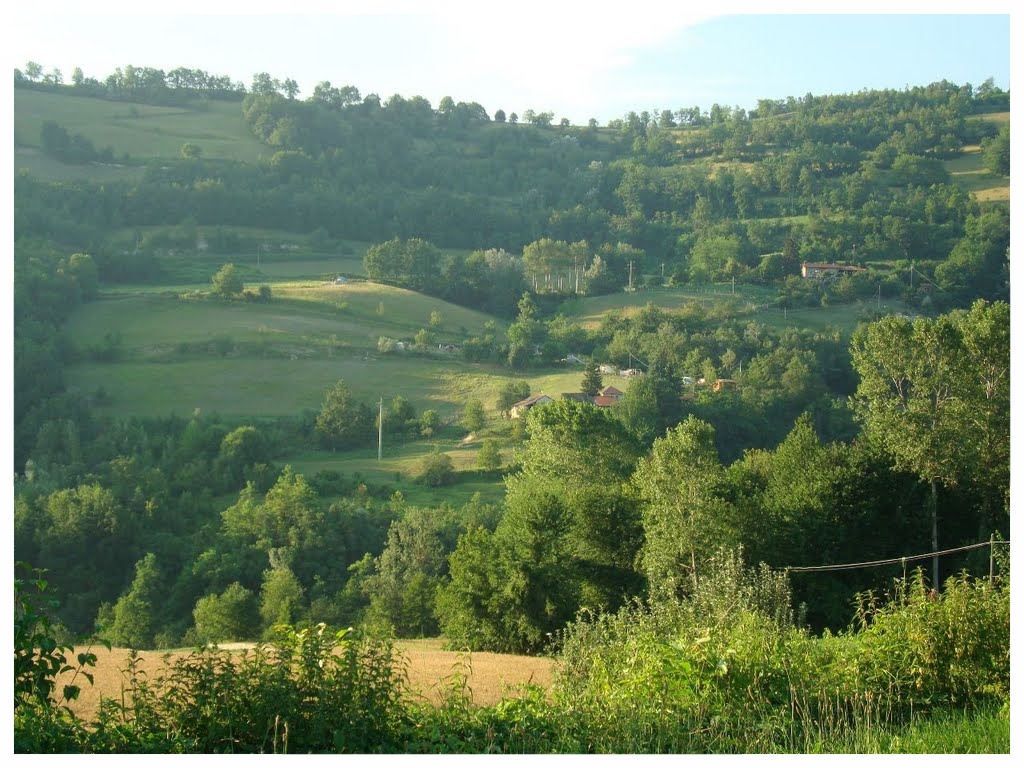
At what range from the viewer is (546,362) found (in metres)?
49.1

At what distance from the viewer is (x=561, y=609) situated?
18.0m

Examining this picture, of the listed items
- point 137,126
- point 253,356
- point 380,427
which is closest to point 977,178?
point 380,427

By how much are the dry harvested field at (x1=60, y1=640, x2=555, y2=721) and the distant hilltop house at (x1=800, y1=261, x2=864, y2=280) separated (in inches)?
1895

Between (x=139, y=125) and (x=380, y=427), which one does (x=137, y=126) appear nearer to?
(x=139, y=125)

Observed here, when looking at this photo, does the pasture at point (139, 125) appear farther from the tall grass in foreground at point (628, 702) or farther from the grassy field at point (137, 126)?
the tall grass in foreground at point (628, 702)

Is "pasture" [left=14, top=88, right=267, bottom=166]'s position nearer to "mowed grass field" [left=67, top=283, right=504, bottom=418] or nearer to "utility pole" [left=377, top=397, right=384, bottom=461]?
"mowed grass field" [left=67, top=283, right=504, bottom=418]

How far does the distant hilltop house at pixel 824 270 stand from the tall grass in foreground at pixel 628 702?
183 feet

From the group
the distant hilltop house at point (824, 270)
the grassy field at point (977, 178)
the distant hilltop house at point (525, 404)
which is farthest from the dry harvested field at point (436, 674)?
the grassy field at point (977, 178)

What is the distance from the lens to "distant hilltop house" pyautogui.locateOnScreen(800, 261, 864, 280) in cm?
5859

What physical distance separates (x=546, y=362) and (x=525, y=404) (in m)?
9.05

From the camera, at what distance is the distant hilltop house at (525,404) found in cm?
3953

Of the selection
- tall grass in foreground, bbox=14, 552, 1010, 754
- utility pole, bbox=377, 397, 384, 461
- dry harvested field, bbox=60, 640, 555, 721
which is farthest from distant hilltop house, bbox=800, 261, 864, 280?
tall grass in foreground, bbox=14, 552, 1010, 754

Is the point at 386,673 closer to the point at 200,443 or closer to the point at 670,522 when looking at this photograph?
the point at 670,522
